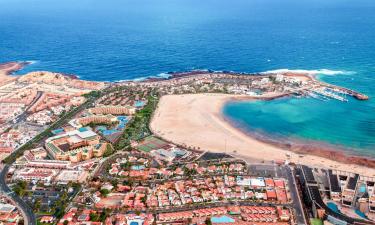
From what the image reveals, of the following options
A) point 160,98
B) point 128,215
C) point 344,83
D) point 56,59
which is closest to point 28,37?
point 56,59

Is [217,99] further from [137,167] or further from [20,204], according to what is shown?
[20,204]

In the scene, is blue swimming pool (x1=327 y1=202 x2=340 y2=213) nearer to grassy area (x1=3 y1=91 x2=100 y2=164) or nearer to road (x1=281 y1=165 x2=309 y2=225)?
road (x1=281 y1=165 x2=309 y2=225)

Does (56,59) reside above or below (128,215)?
above

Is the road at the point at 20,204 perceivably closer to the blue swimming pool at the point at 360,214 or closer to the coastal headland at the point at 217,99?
the coastal headland at the point at 217,99

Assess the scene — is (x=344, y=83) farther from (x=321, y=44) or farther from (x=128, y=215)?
(x=128, y=215)

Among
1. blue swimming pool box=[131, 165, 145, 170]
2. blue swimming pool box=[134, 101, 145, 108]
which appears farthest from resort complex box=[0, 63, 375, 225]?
blue swimming pool box=[134, 101, 145, 108]

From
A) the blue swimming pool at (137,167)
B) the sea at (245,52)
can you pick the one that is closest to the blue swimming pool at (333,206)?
the sea at (245,52)

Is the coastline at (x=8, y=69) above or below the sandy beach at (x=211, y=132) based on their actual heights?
above
